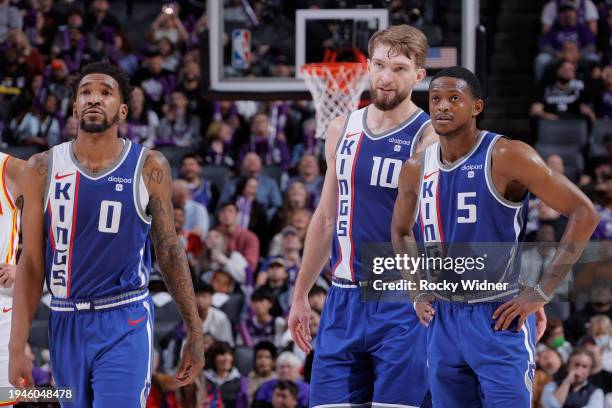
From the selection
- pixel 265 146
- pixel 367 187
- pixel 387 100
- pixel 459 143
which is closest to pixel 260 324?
pixel 265 146

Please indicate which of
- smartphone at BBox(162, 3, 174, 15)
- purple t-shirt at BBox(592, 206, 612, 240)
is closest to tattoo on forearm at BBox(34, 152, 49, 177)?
purple t-shirt at BBox(592, 206, 612, 240)

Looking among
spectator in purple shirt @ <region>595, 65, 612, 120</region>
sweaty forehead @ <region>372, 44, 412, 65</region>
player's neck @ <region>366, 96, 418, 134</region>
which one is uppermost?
spectator in purple shirt @ <region>595, 65, 612, 120</region>

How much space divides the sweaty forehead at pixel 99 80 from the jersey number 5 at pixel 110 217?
1.84 feet

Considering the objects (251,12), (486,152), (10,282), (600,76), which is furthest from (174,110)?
(486,152)

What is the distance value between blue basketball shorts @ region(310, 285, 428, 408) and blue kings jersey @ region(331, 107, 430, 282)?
0.19 m

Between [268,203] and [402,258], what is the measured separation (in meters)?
6.46

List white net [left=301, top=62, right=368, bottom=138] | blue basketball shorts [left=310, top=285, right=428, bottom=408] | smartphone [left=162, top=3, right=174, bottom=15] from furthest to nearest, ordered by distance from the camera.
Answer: smartphone [left=162, top=3, right=174, bottom=15]
white net [left=301, top=62, right=368, bottom=138]
blue basketball shorts [left=310, top=285, right=428, bottom=408]

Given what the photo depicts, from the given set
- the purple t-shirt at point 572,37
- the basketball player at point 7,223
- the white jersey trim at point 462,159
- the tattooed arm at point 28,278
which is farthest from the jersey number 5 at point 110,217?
the purple t-shirt at point 572,37

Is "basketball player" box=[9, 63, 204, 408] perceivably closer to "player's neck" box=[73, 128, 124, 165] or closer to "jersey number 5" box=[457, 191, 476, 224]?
"player's neck" box=[73, 128, 124, 165]

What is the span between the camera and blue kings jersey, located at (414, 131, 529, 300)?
509cm

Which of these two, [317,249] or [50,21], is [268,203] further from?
[317,249]

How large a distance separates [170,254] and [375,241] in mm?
1038

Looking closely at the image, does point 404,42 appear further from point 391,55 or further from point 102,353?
point 102,353

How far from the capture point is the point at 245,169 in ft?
40.1
